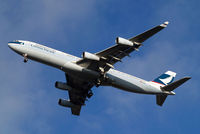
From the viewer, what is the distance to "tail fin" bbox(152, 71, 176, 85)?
208 ft

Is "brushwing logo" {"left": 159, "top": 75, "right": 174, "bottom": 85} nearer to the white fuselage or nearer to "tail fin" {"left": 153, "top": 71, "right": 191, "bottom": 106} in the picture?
"tail fin" {"left": 153, "top": 71, "right": 191, "bottom": 106}

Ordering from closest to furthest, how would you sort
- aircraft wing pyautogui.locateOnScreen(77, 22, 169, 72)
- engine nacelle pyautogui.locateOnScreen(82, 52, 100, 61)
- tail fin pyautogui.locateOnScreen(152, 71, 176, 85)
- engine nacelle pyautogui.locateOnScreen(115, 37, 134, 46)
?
aircraft wing pyautogui.locateOnScreen(77, 22, 169, 72), engine nacelle pyautogui.locateOnScreen(115, 37, 134, 46), engine nacelle pyautogui.locateOnScreen(82, 52, 100, 61), tail fin pyautogui.locateOnScreen(152, 71, 176, 85)

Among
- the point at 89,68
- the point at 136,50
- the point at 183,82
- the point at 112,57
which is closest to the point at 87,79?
the point at 89,68

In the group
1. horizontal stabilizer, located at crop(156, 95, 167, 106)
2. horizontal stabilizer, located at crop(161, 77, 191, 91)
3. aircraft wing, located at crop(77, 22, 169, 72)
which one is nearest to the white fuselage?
aircraft wing, located at crop(77, 22, 169, 72)

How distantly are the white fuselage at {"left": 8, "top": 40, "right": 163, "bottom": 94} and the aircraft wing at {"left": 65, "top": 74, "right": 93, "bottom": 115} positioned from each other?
20.2 feet

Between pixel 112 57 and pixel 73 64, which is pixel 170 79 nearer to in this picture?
pixel 112 57

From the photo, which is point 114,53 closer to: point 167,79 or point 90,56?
point 90,56

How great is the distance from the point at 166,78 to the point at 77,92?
16595mm

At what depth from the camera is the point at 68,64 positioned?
55.0 metres

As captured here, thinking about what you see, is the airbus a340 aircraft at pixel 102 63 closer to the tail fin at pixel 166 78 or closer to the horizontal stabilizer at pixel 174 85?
the horizontal stabilizer at pixel 174 85

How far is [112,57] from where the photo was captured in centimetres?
5481

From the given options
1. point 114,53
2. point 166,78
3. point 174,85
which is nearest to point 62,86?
point 114,53

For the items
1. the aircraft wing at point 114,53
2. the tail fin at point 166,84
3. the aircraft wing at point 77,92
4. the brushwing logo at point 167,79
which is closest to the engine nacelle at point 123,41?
the aircraft wing at point 114,53

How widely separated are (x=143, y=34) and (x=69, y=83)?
19.3 meters
